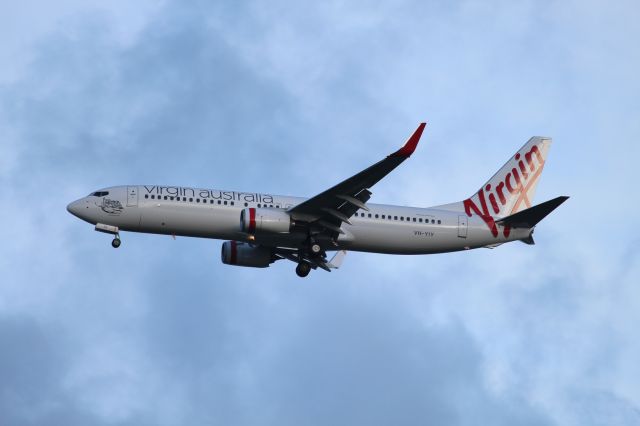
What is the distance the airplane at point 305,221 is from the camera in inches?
2467

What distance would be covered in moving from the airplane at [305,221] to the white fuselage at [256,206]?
5 centimetres

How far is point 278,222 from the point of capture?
6262cm

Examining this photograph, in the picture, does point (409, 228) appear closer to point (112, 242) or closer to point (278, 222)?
point (278, 222)

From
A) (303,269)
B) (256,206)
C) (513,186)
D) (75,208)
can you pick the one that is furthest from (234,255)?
(513,186)

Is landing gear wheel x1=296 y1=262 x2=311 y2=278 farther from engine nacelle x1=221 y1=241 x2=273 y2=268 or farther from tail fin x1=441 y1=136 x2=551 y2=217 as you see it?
tail fin x1=441 y1=136 x2=551 y2=217

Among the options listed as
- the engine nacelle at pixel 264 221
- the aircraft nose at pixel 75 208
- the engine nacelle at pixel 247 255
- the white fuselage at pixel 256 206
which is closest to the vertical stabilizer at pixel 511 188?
the white fuselage at pixel 256 206

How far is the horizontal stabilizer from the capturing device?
64144 mm

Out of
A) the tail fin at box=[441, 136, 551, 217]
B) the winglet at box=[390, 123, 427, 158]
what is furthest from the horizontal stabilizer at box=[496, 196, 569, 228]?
the winglet at box=[390, 123, 427, 158]

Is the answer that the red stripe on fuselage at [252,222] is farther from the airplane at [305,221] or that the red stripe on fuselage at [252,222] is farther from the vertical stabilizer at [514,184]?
the vertical stabilizer at [514,184]

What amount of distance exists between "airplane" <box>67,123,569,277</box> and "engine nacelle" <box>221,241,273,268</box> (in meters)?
0.05

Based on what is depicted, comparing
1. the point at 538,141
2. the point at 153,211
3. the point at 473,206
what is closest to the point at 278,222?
the point at 153,211

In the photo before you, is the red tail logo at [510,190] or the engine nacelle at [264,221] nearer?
the engine nacelle at [264,221]

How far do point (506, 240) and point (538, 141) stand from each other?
9.90 m

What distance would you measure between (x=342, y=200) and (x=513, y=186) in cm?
1438
